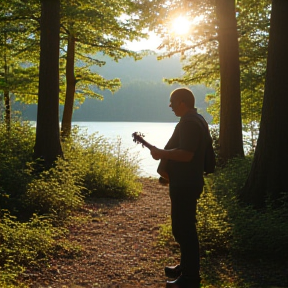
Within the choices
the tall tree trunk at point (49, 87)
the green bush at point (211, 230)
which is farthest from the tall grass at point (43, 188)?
the green bush at point (211, 230)

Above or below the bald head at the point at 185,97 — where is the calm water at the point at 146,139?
below

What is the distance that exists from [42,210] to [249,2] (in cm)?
932

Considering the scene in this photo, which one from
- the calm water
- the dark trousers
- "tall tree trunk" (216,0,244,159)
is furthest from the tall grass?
"tall tree trunk" (216,0,244,159)

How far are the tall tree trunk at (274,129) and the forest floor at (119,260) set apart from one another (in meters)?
1.76

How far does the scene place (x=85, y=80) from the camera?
18.3 meters

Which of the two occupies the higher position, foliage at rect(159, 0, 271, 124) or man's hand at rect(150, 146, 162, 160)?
foliage at rect(159, 0, 271, 124)

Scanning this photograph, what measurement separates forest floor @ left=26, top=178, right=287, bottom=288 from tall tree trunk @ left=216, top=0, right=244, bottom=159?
380cm

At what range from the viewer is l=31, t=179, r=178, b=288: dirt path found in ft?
16.0

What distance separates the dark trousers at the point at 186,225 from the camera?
158 inches

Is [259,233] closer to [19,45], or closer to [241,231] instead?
[241,231]

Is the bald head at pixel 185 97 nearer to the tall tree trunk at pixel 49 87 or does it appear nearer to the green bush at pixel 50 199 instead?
the green bush at pixel 50 199

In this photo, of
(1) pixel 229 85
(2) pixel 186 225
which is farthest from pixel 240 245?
(1) pixel 229 85

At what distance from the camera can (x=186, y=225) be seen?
406 cm

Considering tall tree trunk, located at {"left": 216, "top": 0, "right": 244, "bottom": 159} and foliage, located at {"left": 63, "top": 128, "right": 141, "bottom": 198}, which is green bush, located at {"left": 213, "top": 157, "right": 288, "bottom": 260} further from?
tall tree trunk, located at {"left": 216, "top": 0, "right": 244, "bottom": 159}
